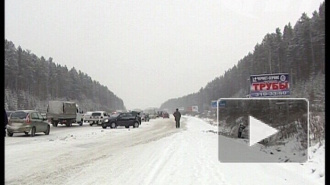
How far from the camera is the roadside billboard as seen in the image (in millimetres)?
13289

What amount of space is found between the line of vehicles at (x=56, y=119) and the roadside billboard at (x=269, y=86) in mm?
14638

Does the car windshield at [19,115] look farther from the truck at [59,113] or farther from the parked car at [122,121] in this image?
the truck at [59,113]

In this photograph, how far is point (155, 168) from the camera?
9102mm

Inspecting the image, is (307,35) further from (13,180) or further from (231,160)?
(13,180)

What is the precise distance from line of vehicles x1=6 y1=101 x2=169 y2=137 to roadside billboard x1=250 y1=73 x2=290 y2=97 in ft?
48.0

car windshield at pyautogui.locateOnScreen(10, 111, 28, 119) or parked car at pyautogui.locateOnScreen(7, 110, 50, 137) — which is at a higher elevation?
car windshield at pyautogui.locateOnScreen(10, 111, 28, 119)

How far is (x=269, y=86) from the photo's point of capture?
13516 millimetres

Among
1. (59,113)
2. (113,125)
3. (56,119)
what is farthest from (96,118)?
(113,125)

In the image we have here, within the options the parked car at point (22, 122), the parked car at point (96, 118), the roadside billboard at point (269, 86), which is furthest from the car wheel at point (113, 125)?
A: the roadside billboard at point (269, 86)

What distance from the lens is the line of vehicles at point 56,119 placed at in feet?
70.2

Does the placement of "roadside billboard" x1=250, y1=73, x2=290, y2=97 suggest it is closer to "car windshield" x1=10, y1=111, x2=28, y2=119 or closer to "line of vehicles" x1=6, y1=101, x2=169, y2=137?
"line of vehicles" x1=6, y1=101, x2=169, y2=137

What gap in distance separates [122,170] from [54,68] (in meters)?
89.3

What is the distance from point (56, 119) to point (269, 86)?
30.0 meters

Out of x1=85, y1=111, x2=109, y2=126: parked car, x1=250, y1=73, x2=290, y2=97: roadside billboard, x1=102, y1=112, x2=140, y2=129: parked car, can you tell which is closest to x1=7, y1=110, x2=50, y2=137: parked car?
x1=102, y1=112, x2=140, y2=129: parked car
